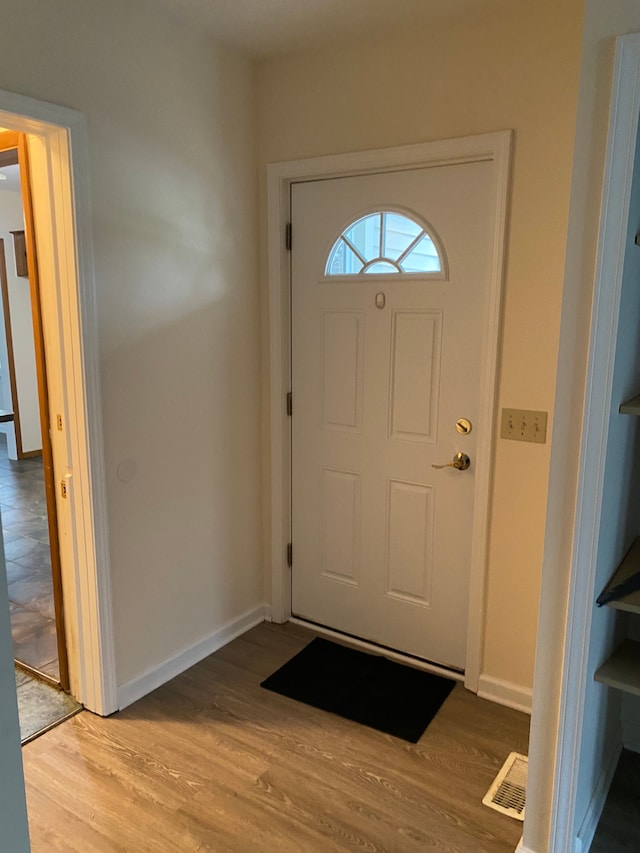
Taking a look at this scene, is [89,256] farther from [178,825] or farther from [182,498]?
[178,825]

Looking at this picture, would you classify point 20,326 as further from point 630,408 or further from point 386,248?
point 630,408

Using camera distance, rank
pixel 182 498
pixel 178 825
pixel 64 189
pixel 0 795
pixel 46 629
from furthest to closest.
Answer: pixel 46 629, pixel 182 498, pixel 64 189, pixel 178 825, pixel 0 795

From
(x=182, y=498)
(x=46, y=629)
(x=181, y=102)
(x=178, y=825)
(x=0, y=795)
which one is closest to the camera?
(x=0, y=795)

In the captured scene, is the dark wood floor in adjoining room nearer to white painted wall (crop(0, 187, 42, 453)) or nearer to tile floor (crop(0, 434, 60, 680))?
tile floor (crop(0, 434, 60, 680))

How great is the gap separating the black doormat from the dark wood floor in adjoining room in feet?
0.15

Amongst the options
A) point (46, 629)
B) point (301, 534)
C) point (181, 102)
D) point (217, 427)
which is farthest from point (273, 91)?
point (46, 629)

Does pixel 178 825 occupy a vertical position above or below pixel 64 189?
below

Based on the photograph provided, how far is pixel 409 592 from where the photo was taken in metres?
2.81

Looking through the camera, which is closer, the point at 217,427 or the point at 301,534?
the point at 217,427

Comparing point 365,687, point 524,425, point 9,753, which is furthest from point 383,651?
point 9,753

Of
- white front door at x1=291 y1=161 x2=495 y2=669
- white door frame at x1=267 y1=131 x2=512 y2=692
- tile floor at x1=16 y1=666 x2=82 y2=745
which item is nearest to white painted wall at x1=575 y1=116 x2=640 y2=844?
white door frame at x1=267 y1=131 x2=512 y2=692

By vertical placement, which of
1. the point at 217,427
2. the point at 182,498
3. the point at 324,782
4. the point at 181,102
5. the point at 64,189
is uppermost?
the point at 181,102

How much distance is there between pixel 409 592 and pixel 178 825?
4.20 feet

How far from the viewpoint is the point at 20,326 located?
634 centimetres
